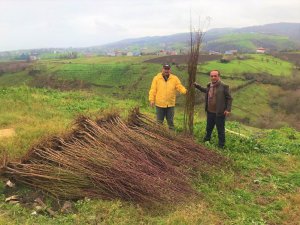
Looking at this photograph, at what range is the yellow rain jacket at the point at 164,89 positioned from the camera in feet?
25.7

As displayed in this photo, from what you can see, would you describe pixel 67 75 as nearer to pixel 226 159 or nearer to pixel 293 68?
pixel 293 68

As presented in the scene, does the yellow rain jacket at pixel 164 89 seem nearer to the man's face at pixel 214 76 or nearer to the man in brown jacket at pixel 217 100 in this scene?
the man in brown jacket at pixel 217 100

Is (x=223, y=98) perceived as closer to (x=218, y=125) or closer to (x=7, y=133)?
(x=218, y=125)

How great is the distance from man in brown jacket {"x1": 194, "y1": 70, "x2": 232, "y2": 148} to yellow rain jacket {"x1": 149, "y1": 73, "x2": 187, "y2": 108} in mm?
510

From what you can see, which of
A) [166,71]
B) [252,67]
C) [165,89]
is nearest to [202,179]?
[165,89]

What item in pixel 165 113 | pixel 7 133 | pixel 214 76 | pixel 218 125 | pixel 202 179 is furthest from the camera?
pixel 165 113

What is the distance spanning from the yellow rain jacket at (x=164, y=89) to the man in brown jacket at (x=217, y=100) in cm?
51

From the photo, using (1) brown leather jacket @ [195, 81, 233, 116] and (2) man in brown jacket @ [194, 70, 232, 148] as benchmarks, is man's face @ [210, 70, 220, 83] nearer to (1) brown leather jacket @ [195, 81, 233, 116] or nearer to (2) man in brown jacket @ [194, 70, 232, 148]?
(2) man in brown jacket @ [194, 70, 232, 148]

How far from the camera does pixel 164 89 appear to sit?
7855mm

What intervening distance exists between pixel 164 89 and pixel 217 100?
1142 mm

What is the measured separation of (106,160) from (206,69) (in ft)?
150

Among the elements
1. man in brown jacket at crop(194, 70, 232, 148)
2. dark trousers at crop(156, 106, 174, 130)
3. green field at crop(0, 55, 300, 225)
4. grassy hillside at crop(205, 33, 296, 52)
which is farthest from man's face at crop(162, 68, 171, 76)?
grassy hillside at crop(205, 33, 296, 52)

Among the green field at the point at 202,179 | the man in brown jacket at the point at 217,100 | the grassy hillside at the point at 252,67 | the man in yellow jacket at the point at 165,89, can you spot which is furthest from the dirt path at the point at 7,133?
the grassy hillside at the point at 252,67

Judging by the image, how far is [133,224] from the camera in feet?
14.6
